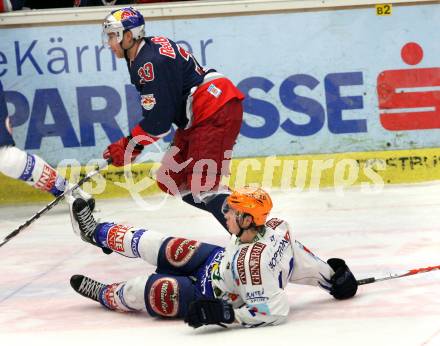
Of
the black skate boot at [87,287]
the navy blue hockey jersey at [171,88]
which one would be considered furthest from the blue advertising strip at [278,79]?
the black skate boot at [87,287]

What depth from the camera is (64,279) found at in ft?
16.7

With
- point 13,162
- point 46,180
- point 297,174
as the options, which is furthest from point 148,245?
point 297,174

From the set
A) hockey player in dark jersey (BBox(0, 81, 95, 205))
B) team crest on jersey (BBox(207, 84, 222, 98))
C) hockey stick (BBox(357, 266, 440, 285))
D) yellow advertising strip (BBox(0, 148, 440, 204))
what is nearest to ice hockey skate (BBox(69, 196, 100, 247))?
team crest on jersey (BBox(207, 84, 222, 98))

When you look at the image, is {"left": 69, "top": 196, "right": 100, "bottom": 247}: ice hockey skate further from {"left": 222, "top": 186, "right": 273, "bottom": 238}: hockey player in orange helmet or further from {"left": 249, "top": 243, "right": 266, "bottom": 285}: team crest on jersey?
{"left": 249, "top": 243, "right": 266, "bottom": 285}: team crest on jersey

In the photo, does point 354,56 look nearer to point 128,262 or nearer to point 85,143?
point 85,143

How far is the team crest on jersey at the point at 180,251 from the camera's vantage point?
164 inches

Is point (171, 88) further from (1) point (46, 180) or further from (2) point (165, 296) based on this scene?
(1) point (46, 180)

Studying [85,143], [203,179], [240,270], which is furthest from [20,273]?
[85,143]

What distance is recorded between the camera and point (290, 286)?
4.63 m

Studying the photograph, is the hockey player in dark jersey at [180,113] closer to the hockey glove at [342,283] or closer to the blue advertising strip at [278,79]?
the hockey glove at [342,283]

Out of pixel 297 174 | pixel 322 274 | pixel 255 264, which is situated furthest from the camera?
pixel 297 174

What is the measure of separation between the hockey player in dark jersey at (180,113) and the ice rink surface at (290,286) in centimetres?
51

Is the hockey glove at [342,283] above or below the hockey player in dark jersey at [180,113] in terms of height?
below

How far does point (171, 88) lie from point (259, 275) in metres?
1.41
